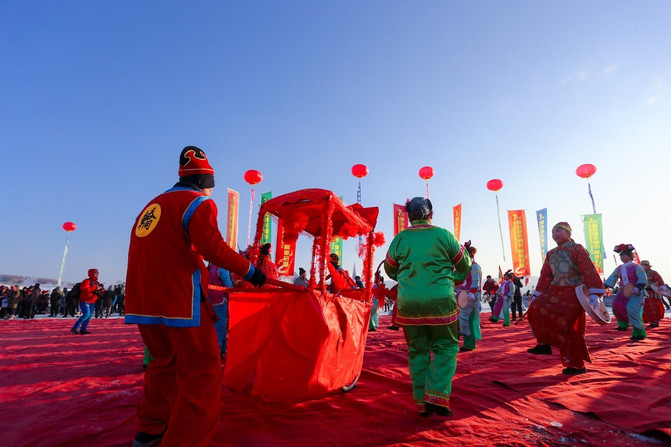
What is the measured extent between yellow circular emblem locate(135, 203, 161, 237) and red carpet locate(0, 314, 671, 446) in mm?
1358

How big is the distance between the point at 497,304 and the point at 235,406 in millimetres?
13325

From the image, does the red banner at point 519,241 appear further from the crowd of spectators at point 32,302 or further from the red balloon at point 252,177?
the crowd of spectators at point 32,302

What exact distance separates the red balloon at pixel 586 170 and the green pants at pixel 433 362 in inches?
604

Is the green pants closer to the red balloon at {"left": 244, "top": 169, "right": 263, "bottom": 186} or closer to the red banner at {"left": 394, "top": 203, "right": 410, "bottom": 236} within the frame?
the red balloon at {"left": 244, "top": 169, "right": 263, "bottom": 186}

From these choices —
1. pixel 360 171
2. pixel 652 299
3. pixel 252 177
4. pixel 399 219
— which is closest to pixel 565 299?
pixel 652 299

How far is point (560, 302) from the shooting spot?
4.39 m

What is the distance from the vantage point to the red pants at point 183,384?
5.81 ft

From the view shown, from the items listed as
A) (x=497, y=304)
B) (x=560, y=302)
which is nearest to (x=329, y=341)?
(x=560, y=302)

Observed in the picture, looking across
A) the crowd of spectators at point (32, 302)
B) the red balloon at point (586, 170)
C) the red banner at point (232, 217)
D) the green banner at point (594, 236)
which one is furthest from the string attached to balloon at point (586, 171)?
the crowd of spectators at point (32, 302)

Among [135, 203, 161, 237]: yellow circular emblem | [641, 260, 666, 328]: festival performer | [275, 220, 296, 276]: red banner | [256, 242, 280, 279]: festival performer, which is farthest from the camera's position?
[641, 260, 666, 328]: festival performer

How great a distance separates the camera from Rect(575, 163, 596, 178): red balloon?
47.1 feet

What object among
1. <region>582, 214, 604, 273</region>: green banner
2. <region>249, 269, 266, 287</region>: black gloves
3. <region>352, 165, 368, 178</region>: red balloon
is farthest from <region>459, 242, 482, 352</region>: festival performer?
<region>582, 214, 604, 273</region>: green banner

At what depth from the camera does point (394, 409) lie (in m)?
2.86

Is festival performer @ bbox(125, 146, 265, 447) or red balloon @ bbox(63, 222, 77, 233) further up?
red balloon @ bbox(63, 222, 77, 233)
